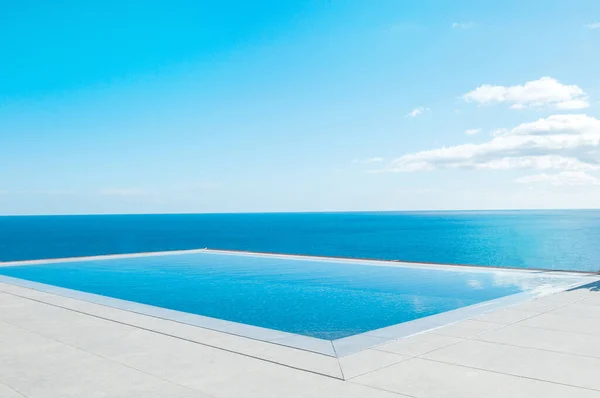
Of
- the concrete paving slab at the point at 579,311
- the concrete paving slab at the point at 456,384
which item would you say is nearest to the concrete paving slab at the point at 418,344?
the concrete paving slab at the point at 456,384

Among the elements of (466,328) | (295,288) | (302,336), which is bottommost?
(295,288)

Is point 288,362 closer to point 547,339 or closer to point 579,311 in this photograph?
point 547,339

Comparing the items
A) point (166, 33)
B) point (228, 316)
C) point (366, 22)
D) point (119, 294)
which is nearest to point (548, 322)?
point (228, 316)

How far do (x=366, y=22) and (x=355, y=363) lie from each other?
Result: 20.7m

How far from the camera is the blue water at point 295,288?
361 inches

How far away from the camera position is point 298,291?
12.1 meters

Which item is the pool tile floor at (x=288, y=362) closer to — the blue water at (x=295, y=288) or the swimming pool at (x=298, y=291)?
the swimming pool at (x=298, y=291)

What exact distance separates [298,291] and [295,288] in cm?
48

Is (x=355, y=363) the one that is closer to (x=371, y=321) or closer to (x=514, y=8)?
(x=371, y=321)

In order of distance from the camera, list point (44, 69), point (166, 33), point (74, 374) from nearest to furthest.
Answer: point (74, 374), point (166, 33), point (44, 69)

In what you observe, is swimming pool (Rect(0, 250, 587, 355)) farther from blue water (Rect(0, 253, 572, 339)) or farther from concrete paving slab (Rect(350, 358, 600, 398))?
concrete paving slab (Rect(350, 358, 600, 398))

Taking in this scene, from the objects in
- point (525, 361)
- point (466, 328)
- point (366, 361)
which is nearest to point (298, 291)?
point (466, 328)

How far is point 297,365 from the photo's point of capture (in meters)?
5.65

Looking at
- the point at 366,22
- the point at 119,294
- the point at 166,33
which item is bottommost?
the point at 119,294
